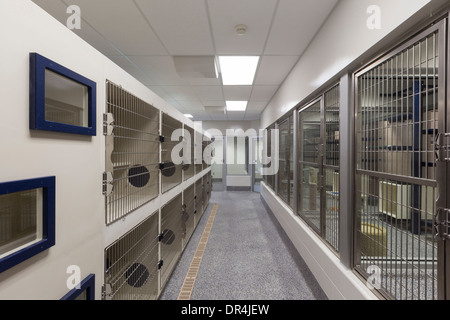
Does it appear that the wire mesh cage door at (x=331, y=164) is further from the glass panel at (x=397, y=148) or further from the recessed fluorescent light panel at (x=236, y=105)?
the recessed fluorescent light panel at (x=236, y=105)

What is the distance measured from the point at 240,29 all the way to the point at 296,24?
531mm

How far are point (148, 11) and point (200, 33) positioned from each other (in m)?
0.53

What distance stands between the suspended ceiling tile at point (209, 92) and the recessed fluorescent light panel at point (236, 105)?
52cm

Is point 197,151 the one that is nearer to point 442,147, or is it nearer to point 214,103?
point 214,103

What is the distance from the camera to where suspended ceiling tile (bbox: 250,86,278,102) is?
4.05m

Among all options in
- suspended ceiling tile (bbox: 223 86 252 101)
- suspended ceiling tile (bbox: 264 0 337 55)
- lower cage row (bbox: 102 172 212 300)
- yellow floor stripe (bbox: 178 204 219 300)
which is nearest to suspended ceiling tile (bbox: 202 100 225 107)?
suspended ceiling tile (bbox: 223 86 252 101)

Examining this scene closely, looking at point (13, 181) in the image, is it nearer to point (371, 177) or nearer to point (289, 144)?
point (371, 177)

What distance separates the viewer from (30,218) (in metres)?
0.79

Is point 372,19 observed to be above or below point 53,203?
above

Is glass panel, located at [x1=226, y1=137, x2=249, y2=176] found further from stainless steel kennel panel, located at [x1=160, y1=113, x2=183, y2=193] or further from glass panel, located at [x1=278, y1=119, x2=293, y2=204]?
stainless steel kennel panel, located at [x1=160, y1=113, x2=183, y2=193]

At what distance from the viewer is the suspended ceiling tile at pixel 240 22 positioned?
1.75m
